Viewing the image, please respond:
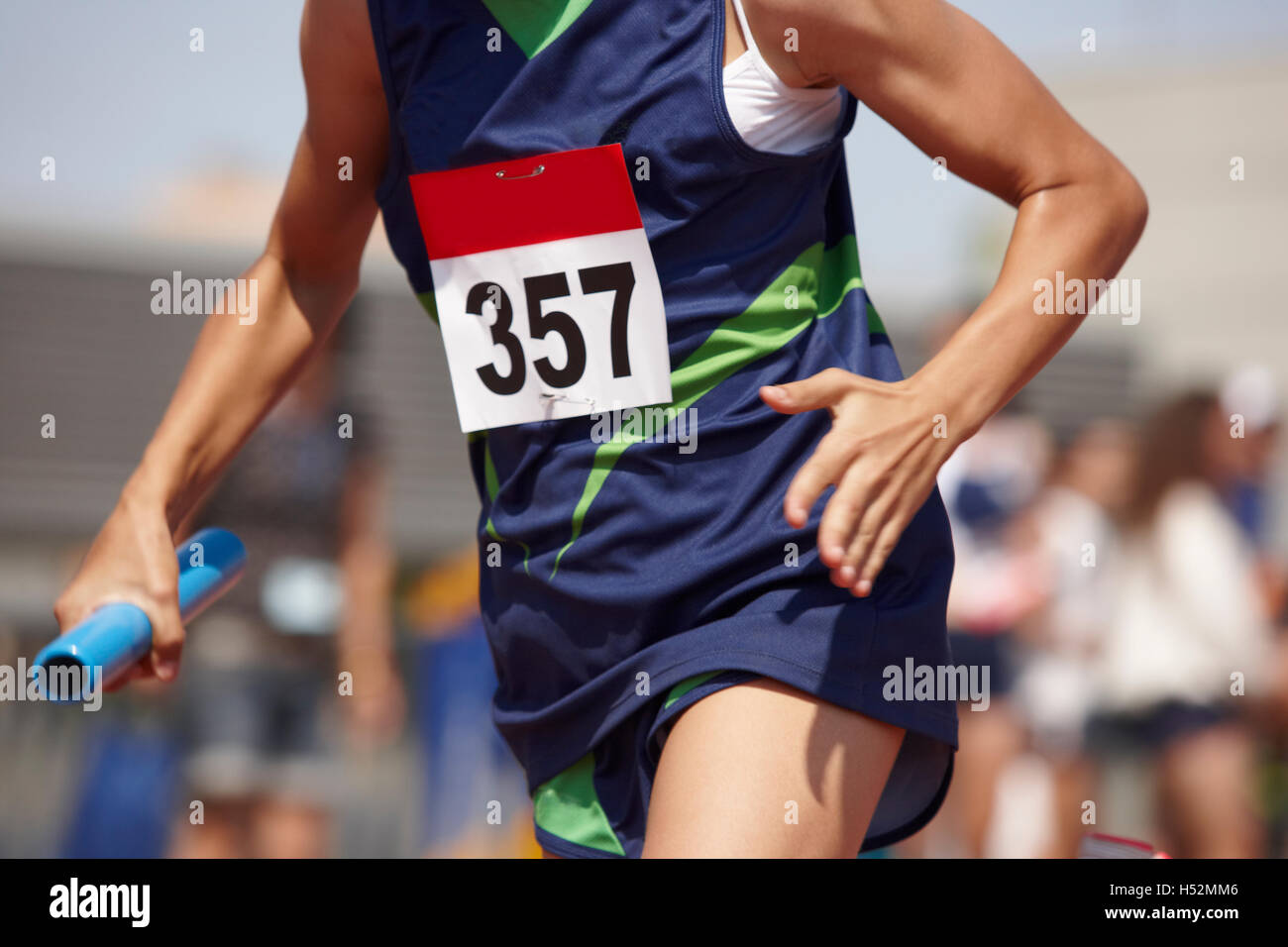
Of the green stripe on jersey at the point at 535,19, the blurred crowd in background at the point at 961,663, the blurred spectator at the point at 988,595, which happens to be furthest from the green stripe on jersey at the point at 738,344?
the blurred spectator at the point at 988,595

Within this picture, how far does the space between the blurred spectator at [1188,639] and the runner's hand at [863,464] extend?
15.7ft

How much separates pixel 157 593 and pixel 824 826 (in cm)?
96

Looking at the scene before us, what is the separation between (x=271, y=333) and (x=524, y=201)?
0.56 metres

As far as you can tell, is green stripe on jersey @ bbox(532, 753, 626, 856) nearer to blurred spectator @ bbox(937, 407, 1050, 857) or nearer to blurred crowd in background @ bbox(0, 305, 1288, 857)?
blurred crowd in background @ bbox(0, 305, 1288, 857)

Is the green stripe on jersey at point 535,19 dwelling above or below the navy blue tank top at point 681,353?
above

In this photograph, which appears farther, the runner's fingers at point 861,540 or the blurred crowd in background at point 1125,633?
the blurred crowd in background at point 1125,633

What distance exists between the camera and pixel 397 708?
18.7 ft

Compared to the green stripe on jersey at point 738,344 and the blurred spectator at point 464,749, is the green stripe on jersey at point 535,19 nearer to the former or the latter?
the green stripe on jersey at point 738,344

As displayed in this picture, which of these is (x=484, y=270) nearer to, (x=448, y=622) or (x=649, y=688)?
(x=649, y=688)

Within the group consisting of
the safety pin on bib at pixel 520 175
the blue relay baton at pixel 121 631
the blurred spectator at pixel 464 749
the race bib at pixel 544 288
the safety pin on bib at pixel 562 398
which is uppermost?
the safety pin on bib at pixel 520 175

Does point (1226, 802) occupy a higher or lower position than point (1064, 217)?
lower

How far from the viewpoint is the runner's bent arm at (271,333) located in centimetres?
195

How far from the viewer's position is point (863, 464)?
61.7 inches
